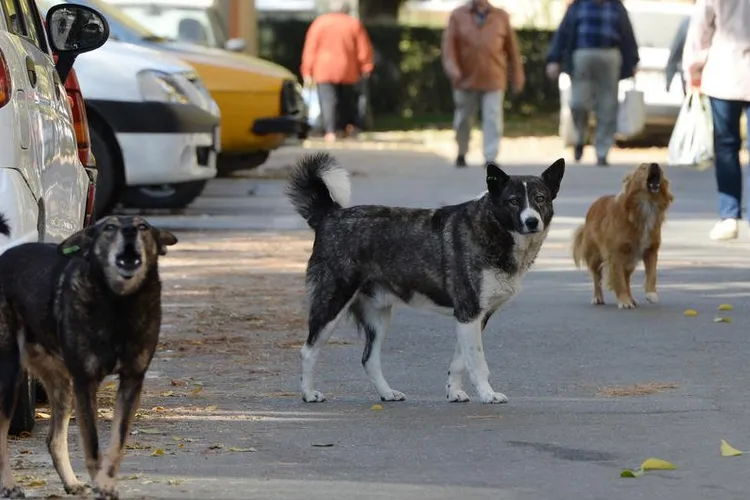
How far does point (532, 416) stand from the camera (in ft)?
24.6

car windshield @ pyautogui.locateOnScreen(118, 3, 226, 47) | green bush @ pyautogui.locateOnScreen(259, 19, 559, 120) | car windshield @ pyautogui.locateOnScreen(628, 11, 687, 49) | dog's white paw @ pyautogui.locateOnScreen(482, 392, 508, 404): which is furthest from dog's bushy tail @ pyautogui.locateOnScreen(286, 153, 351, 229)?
green bush @ pyautogui.locateOnScreen(259, 19, 559, 120)

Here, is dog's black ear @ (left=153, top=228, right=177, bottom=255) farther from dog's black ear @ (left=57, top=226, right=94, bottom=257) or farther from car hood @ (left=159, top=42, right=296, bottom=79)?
car hood @ (left=159, top=42, right=296, bottom=79)

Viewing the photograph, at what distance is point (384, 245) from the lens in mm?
8102

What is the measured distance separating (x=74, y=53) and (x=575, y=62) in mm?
15321

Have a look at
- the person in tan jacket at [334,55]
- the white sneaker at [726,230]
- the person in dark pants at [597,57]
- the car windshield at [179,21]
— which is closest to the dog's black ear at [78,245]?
the white sneaker at [726,230]

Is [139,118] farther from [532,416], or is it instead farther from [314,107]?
[314,107]

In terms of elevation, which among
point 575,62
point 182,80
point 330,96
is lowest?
point 330,96

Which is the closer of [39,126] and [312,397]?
[39,126]

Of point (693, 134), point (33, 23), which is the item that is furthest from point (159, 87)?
point (33, 23)

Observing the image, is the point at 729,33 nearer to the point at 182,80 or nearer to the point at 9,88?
the point at 182,80

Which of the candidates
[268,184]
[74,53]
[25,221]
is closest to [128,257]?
[25,221]

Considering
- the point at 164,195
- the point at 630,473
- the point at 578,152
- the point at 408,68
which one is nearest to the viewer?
the point at 630,473

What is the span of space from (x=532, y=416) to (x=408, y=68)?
31.3 m

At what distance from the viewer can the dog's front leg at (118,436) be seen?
5.68m
